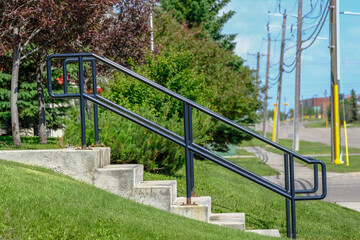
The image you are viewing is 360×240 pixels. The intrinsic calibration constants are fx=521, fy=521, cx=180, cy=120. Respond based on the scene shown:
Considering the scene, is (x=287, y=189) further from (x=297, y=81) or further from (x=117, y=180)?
(x=297, y=81)

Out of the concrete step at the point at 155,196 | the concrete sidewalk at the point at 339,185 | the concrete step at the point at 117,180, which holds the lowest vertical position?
the concrete sidewalk at the point at 339,185

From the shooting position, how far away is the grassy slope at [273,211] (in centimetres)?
716

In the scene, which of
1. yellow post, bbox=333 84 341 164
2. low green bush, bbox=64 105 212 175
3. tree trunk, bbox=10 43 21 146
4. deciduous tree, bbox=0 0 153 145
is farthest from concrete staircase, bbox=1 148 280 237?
yellow post, bbox=333 84 341 164

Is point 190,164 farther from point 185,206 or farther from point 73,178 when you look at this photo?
point 73,178

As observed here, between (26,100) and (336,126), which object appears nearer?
(26,100)

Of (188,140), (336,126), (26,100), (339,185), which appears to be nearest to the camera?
(188,140)

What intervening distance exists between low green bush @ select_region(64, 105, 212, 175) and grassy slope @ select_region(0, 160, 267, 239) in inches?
87.5

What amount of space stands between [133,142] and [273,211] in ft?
8.21

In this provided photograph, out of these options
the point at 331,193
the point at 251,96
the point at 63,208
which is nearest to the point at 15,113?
the point at 63,208

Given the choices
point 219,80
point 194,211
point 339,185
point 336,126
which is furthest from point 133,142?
point 336,126

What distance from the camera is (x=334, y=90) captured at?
2434cm

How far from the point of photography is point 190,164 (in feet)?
20.9

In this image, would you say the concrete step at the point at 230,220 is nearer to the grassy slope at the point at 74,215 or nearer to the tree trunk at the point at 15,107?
the grassy slope at the point at 74,215

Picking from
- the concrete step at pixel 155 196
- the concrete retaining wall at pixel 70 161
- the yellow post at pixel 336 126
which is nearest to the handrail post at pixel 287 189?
the concrete step at pixel 155 196
